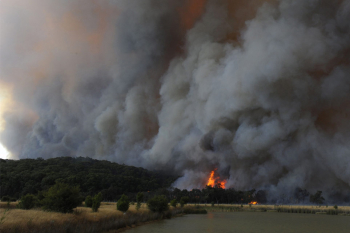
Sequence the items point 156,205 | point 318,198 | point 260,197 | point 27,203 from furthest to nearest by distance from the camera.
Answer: point 260,197 → point 318,198 → point 156,205 → point 27,203

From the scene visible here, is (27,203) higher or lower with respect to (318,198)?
lower

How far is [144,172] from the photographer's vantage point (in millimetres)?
182625

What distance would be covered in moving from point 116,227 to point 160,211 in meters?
22.5

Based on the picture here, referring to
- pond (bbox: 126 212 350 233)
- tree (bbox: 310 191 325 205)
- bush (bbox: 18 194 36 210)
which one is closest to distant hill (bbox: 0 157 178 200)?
bush (bbox: 18 194 36 210)

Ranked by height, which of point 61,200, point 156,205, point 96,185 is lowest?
point 156,205

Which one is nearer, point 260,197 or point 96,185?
point 96,185

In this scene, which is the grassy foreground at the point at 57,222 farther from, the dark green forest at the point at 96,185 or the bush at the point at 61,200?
the dark green forest at the point at 96,185

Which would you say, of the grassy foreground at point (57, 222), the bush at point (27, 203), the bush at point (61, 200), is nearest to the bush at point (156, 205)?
the grassy foreground at point (57, 222)

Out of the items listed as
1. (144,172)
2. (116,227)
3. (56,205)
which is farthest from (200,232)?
(144,172)

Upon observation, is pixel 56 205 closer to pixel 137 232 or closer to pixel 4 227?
pixel 137 232

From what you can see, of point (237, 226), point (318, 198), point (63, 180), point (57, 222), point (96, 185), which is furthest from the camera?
point (318, 198)

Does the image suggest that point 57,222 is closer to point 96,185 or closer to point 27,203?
point 27,203

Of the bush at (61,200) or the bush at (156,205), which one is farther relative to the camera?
the bush at (156,205)

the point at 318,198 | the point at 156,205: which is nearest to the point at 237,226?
the point at 156,205
